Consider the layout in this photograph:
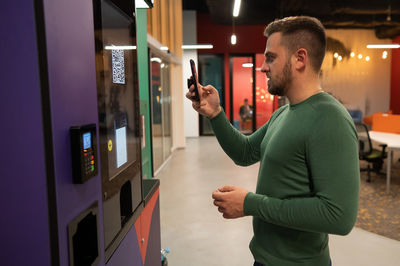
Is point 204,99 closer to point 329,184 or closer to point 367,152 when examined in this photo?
point 329,184

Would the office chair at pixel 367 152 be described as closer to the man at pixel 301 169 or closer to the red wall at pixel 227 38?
the man at pixel 301 169

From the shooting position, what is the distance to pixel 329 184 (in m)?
1.04

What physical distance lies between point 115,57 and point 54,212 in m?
0.70

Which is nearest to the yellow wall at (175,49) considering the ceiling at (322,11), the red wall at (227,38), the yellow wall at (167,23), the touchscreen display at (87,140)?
the yellow wall at (167,23)

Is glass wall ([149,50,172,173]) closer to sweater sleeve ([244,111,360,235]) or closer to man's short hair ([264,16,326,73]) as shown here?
man's short hair ([264,16,326,73])

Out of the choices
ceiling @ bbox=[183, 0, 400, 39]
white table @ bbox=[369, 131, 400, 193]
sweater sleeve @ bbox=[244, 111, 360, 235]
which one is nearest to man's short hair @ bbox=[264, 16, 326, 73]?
sweater sleeve @ bbox=[244, 111, 360, 235]

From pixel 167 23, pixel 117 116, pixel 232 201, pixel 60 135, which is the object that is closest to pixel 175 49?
pixel 167 23

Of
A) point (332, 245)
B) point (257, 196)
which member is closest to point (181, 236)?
point (332, 245)

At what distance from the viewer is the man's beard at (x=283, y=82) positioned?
4.12 feet

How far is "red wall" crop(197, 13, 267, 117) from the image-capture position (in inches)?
476

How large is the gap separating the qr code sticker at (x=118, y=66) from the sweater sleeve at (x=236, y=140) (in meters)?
0.51

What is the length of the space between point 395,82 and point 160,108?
10.3m

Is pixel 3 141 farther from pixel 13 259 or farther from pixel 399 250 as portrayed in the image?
pixel 399 250

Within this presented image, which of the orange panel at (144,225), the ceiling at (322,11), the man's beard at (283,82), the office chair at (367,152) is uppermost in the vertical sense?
the ceiling at (322,11)
